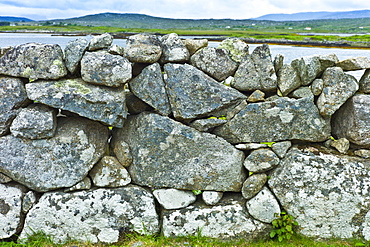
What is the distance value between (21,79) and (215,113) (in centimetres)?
376

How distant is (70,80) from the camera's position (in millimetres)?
5121

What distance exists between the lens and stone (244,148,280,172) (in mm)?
5356

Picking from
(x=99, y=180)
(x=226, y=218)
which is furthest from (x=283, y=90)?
(x=99, y=180)

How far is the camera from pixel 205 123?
5.34m

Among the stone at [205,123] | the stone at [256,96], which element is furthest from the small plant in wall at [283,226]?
the stone at [256,96]

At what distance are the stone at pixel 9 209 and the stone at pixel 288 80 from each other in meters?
5.53

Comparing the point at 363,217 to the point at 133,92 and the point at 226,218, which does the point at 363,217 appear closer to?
the point at 226,218

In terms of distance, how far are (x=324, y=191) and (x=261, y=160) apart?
1322 millimetres

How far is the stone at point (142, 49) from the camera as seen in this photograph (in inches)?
201

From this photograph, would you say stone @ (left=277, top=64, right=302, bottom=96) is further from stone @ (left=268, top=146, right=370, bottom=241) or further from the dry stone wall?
stone @ (left=268, top=146, right=370, bottom=241)

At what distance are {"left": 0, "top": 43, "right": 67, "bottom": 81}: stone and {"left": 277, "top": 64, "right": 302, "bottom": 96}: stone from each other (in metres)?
4.13

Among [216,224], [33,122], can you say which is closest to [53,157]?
[33,122]

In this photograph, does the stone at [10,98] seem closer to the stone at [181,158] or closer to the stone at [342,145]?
the stone at [181,158]

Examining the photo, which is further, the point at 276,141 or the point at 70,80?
the point at 276,141
